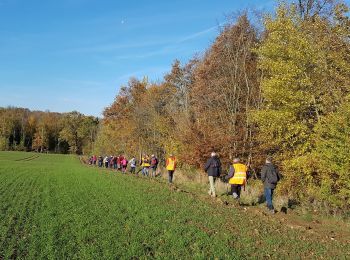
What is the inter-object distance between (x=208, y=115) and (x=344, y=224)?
64.7 feet

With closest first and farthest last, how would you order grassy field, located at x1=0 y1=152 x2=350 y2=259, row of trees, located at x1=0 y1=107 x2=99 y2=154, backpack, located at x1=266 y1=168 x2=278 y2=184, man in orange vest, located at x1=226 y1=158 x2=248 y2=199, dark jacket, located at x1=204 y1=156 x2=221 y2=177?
grassy field, located at x1=0 y1=152 x2=350 y2=259 < backpack, located at x1=266 y1=168 x2=278 y2=184 < man in orange vest, located at x1=226 y1=158 x2=248 y2=199 < dark jacket, located at x1=204 y1=156 x2=221 y2=177 < row of trees, located at x1=0 y1=107 x2=99 y2=154

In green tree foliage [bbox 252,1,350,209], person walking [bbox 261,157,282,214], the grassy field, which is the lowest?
the grassy field

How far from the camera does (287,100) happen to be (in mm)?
20734

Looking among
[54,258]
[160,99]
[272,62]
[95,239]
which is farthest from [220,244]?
[160,99]

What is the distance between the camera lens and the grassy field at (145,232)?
8.66 metres

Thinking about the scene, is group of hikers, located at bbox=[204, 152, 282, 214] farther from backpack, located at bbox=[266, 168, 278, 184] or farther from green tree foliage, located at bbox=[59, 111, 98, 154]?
green tree foliage, located at bbox=[59, 111, 98, 154]

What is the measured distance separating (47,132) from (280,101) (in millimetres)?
127239

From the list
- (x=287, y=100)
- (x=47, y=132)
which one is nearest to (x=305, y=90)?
(x=287, y=100)

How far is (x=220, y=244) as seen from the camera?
9250mm

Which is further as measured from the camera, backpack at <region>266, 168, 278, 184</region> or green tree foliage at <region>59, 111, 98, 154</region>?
green tree foliage at <region>59, 111, 98, 154</region>

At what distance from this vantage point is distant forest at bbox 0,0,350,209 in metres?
17.3

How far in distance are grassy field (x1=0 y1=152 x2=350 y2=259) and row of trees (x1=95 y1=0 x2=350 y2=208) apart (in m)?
5.42

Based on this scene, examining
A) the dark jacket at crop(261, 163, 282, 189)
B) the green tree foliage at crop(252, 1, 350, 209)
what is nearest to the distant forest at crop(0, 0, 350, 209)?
the green tree foliage at crop(252, 1, 350, 209)

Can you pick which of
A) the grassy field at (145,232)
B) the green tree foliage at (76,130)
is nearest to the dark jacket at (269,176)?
the grassy field at (145,232)
